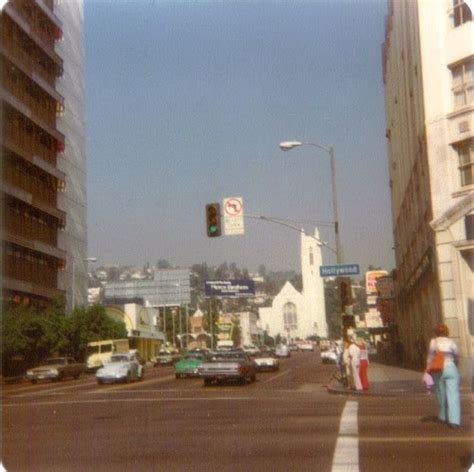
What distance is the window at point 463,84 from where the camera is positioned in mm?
32156

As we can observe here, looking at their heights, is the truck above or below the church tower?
below

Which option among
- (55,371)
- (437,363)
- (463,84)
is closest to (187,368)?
(55,371)

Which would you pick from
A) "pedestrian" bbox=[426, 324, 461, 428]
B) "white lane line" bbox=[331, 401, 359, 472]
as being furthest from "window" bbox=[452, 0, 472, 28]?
"pedestrian" bbox=[426, 324, 461, 428]

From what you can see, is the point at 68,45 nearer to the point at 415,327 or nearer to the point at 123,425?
the point at 415,327

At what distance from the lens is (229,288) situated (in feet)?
330

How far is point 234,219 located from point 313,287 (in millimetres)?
163379

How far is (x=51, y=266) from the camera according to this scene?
65.8m

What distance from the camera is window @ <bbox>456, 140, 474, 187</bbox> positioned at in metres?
32.0

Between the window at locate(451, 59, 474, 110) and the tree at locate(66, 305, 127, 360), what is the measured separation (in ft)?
118

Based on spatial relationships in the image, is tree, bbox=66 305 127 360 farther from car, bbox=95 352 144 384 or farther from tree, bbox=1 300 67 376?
car, bbox=95 352 144 384

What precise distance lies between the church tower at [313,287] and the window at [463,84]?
491 ft

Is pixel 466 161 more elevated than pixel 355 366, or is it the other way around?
pixel 466 161

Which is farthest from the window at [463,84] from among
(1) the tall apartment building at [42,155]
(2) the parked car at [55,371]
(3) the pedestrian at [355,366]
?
(1) the tall apartment building at [42,155]

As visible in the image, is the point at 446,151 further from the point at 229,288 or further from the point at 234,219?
the point at 229,288
